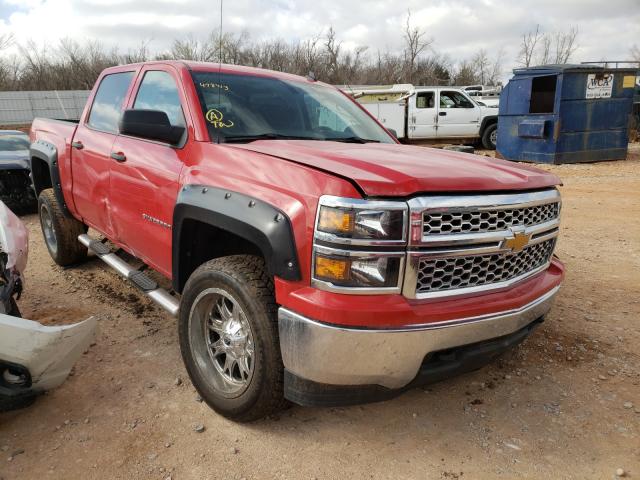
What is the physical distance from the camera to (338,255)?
1.97 metres

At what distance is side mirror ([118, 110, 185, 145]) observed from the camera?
2.75 m

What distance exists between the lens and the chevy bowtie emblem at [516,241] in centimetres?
222

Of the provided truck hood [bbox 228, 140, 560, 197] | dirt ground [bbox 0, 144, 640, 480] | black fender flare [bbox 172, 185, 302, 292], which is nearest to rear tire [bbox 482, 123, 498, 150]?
dirt ground [bbox 0, 144, 640, 480]

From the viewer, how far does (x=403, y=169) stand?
7.10 ft

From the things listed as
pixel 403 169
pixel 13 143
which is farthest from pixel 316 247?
pixel 13 143

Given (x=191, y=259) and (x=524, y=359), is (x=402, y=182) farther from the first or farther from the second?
(x=524, y=359)

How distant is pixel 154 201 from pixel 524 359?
2519mm

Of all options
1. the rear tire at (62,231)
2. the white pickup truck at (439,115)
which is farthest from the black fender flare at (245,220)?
the white pickup truck at (439,115)

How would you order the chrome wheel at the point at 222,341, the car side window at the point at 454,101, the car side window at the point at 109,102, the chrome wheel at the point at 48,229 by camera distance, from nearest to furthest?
the chrome wheel at the point at 222,341 < the car side window at the point at 109,102 < the chrome wheel at the point at 48,229 < the car side window at the point at 454,101

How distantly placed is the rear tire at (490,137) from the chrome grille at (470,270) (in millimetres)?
14064

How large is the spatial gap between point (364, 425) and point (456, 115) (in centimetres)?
1449

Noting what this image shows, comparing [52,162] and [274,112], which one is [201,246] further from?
[52,162]

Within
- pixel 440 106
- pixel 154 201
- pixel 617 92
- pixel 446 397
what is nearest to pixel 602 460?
pixel 446 397

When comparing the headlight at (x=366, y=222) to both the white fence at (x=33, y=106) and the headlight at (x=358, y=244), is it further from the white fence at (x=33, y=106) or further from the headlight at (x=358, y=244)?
the white fence at (x=33, y=106)
